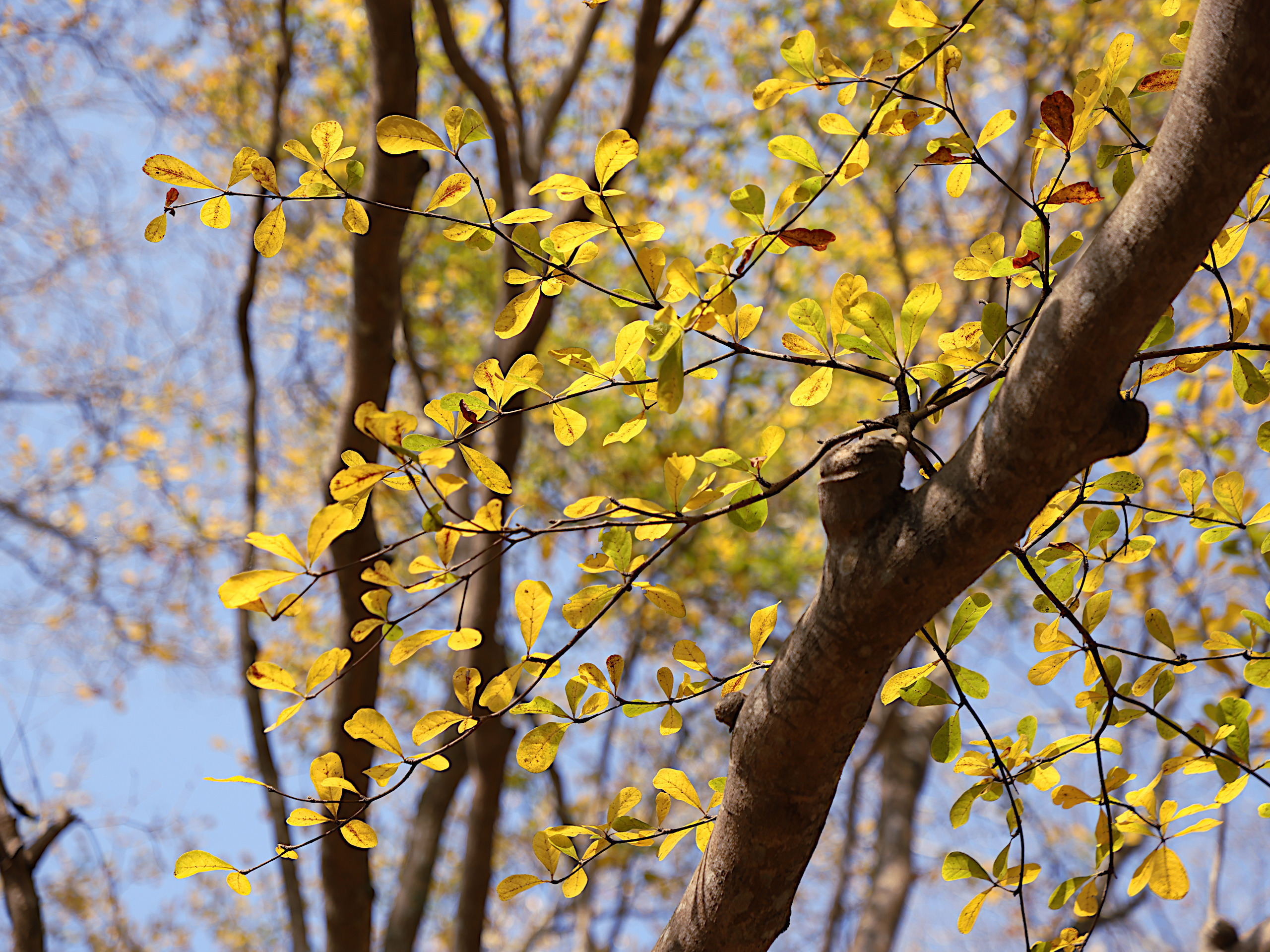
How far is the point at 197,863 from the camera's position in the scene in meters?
0.97

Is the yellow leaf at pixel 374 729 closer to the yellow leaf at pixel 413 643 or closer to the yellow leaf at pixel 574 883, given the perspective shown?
the yellow leaf at pixel 413 643

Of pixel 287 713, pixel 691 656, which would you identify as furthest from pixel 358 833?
pixel 691 656

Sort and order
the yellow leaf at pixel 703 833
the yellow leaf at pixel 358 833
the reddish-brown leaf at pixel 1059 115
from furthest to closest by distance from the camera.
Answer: the yellow leaf at pixel 703 833 → the yellow leaf at pixel 358 833 → the reddish-brown leaf at pixel 1059 115

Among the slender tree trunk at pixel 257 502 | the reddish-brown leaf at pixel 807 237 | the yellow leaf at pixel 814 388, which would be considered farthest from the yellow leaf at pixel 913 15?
the slender tree trunk at pixel 257 502

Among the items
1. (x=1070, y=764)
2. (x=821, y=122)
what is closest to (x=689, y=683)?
(x=821, y=122)

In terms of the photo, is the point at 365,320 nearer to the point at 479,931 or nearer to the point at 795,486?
the point at 479,931

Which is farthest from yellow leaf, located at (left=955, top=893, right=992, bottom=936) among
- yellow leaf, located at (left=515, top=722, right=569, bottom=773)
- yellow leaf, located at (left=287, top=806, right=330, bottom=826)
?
yellow leaf, located at (left=287, top=806, right=330, bottom=826)

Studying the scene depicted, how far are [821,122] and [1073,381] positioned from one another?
468 millimetres

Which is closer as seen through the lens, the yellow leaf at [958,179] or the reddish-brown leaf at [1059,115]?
the reddish-brown leaf at [1059,115]

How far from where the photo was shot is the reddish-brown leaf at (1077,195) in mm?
993

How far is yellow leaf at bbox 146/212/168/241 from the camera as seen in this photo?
3.16ft

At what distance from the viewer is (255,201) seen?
4066mm

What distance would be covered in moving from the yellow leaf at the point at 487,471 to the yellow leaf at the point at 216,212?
1.28 ft

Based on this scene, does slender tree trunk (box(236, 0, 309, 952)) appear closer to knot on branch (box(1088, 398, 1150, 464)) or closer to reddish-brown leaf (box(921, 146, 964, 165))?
reddish-brown leaf (box(921, 146, 964, 165))
